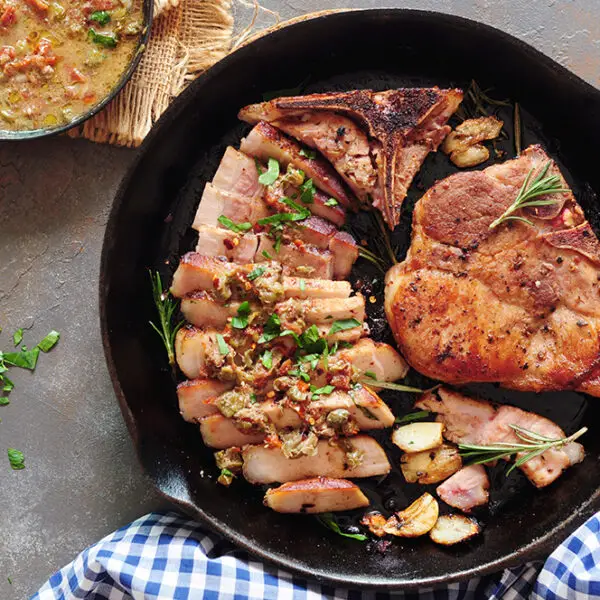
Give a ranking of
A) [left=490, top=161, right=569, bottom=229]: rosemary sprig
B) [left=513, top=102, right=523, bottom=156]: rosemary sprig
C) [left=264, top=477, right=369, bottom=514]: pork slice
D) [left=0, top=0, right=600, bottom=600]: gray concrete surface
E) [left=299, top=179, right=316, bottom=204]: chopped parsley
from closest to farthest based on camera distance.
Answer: [left=490, top=161, right=569, bottom=229]: rosemary sprig
[left=264, top=477, right=369, bottom=514]: pork slice
[left=299, top=179, right=316, bottom=204]: chopped parsley
[left=513, top=102, right=523, bottom=156]: rosemary sprig
[left=0, top=0, right=600, bottom=600]: gray concrete surface

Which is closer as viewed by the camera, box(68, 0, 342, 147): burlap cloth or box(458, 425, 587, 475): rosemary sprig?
box(458, 425, 587, 475): rosemary sprig

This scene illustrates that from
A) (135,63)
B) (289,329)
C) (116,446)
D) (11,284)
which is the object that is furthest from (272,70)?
(116,446)

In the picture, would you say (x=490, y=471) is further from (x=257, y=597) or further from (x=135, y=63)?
(x=135, y=63)

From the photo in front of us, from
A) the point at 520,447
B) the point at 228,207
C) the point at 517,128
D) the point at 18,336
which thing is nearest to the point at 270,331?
the point at 228,207

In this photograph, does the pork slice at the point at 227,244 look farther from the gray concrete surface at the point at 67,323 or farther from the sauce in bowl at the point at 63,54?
the sauce in bowl at the point at 63,54

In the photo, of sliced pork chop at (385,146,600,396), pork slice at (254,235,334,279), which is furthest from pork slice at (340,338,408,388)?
pork slice at (254,235,334,279)

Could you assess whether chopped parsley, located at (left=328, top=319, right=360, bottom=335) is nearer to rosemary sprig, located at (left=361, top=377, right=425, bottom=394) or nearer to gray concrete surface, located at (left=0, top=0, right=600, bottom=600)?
rosemary sprig, located at (left=361, top=377, right=425, bottom=394)
